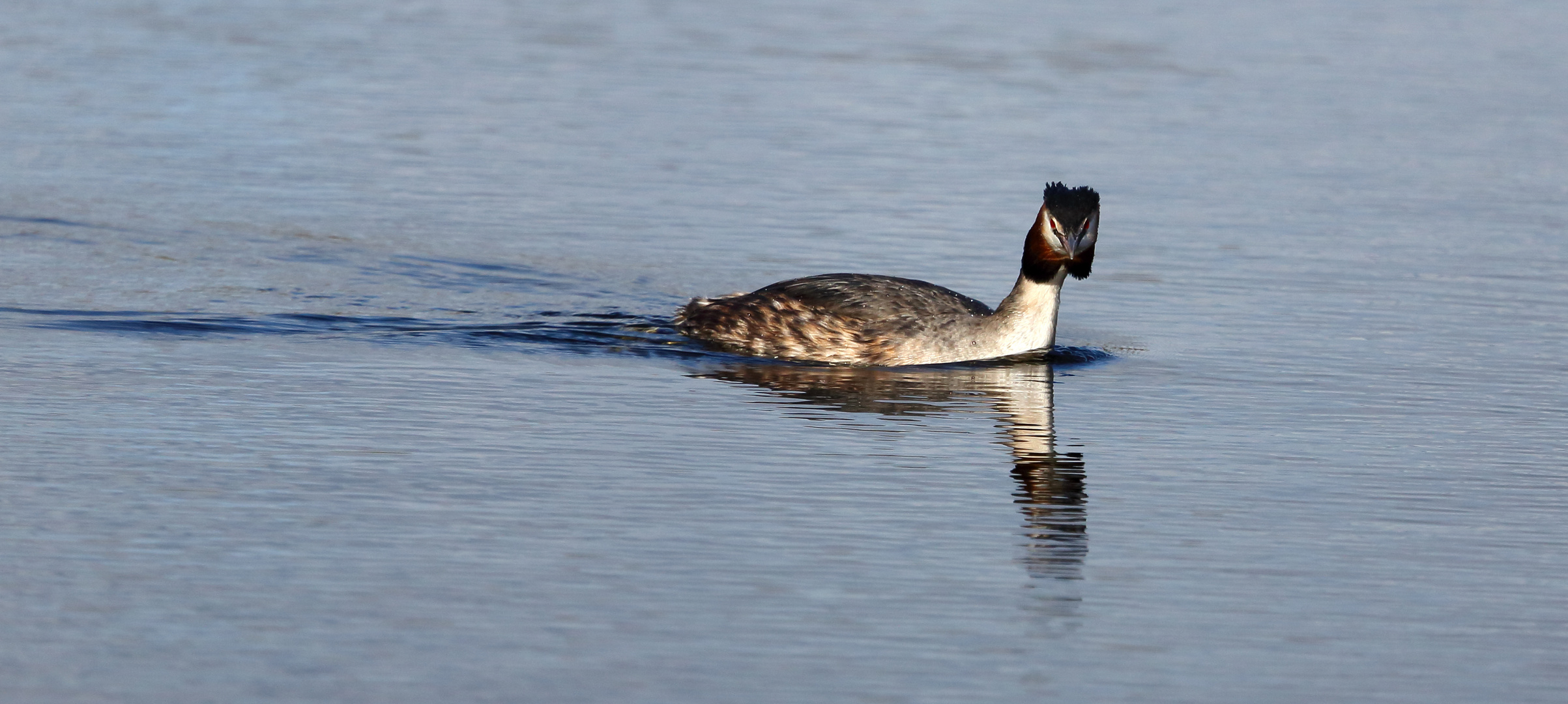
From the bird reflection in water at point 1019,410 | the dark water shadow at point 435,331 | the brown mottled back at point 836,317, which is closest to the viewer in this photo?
the bird reflection in water at point 1019,410

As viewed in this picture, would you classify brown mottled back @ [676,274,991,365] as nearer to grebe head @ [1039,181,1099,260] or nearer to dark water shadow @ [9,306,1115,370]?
dark water shadow @ [9,306,1115,370]

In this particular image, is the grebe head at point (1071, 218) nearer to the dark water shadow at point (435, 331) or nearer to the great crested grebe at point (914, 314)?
the great crested grebe at point (914, 314)

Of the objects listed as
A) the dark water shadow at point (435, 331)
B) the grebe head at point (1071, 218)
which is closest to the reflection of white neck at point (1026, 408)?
the dark water shadow at point (435, 331)

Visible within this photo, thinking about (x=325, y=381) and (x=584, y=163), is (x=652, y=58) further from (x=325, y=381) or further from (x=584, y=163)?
(x=325, y=381)

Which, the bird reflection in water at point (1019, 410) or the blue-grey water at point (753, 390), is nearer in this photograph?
the blue-grey water at point (753, 390)

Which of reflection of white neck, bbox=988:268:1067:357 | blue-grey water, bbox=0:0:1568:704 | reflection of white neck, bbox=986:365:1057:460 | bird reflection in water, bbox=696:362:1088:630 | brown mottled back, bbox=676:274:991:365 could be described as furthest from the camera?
reflection of white neck, bbox=988:268:1067:357

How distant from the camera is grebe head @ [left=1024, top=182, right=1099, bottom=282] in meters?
14.3

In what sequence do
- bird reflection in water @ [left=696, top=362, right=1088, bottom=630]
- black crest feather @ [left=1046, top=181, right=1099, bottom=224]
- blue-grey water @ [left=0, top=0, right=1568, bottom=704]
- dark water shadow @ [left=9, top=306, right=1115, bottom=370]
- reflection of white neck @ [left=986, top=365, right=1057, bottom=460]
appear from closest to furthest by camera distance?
blue-grey water @ [left=0, top=0, right=1568, bottom=704], bird reflection in water @ [left=696, top=362, right=1088, bottom=630], reflection of white neck @ [left=986, top=365, right=1057, bottom=460], black crest feather @ [left=1046, top=181, right=1099, bottom=224], dark water shadow @ [left=9, top=306, right=1115, bottom=370]

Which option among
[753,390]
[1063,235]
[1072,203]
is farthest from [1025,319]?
[753,390]

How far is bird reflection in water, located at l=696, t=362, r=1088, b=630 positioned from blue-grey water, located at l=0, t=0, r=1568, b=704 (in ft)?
0.17

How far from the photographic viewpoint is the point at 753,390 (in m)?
13.2

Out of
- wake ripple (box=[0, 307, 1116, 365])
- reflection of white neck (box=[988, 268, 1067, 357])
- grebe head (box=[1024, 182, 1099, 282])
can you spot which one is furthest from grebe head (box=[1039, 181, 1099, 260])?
wake ripple (box=[0, 307, 1116, 365])

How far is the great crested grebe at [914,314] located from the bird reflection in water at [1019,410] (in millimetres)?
167

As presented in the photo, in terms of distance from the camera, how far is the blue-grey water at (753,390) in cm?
799
